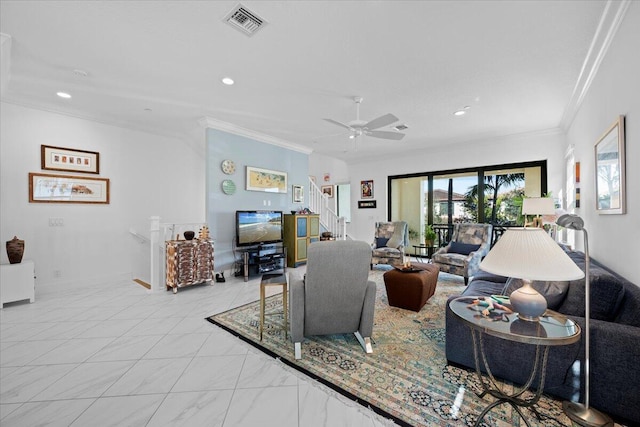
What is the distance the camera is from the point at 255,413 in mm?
1620

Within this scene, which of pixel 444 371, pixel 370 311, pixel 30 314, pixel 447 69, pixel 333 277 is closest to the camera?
pixel 444 371

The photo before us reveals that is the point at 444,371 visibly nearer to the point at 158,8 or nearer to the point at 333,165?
the point at 158,8

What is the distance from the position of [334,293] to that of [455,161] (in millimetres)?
5585

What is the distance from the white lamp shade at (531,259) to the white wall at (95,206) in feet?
16.4

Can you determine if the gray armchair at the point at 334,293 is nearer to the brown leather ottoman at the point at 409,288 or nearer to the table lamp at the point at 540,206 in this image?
the brown leather ottoman at the point at 409,288

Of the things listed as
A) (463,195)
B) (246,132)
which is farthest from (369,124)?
(463,195)

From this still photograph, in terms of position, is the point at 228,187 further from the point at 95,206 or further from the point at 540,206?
the point at 540,206

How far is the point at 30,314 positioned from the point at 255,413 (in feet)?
11.2

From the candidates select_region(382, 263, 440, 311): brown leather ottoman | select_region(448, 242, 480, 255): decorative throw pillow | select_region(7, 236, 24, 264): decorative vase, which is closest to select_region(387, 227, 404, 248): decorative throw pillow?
select_region(448, 242, 480, 255): decorative throw pillow

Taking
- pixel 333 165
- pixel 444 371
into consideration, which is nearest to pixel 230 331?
pixel 444 371

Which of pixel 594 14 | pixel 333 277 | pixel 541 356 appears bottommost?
pixel 541 356

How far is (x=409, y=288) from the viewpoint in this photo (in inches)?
126

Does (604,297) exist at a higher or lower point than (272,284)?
higher

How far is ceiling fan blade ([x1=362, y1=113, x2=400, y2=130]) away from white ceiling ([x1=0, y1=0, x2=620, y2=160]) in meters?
0.45
